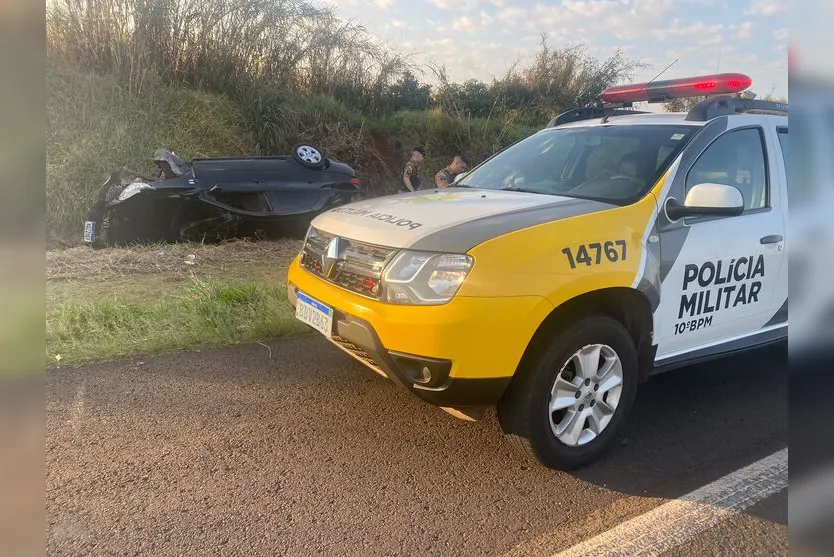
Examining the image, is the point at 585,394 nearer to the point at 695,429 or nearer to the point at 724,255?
the point at 695,429

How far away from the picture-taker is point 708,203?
10.2 ft

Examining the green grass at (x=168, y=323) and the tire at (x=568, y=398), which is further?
the green grass at (x=168, y=323)

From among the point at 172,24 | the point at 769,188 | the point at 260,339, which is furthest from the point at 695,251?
the point at 172,24

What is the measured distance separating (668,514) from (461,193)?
2.12 m

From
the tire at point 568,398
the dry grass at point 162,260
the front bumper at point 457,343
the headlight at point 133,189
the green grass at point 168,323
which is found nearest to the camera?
the front bumper at point 457,343

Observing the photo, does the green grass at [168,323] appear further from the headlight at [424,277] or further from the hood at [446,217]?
the headlight at [424,277]

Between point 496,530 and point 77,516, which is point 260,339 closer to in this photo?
point 77,516

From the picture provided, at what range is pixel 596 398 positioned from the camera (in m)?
3.01

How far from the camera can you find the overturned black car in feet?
23.6

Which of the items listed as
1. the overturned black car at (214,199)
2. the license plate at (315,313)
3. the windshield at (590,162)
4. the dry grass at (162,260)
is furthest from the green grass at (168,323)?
the overturned black car at (214,199)

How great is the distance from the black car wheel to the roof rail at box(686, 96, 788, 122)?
211 inches

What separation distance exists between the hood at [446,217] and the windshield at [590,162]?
25cm

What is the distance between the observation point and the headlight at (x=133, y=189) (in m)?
7.08

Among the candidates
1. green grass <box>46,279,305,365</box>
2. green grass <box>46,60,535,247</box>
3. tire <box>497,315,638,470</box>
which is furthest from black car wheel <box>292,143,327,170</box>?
tire <box>497,315,638,470</box>
